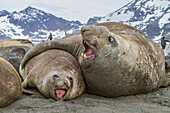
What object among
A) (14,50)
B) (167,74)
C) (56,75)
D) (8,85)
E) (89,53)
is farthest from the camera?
(14,50)

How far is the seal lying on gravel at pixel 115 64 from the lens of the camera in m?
3.23

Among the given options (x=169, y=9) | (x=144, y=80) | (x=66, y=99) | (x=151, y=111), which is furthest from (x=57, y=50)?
(x=169, y=9)

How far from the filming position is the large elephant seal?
5.95 m

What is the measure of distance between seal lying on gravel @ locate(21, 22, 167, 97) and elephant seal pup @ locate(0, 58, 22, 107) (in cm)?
99

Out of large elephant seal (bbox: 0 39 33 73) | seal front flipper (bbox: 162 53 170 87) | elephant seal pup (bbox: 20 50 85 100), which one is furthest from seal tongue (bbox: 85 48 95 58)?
large elephant seal (bbox: 0 39 33 73)

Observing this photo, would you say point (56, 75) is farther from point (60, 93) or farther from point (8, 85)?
point (8, 85)

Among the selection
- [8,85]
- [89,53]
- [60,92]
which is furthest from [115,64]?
[8,85]

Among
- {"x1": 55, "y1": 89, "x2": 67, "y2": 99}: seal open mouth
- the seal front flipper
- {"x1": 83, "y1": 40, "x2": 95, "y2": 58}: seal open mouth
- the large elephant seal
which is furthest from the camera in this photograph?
the large elephant seal

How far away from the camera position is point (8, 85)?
3.13 meters

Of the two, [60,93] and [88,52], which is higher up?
[88,52]

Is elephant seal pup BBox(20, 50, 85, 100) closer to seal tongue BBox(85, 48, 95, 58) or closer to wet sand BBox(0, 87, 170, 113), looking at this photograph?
wet sand BBox(0, 87, 170, 113)

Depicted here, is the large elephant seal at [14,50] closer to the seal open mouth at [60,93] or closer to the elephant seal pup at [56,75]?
the elephant seal pup at [56,75]

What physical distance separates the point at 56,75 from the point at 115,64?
91cm

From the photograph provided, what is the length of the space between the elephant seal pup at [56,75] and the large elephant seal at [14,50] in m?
1.20
